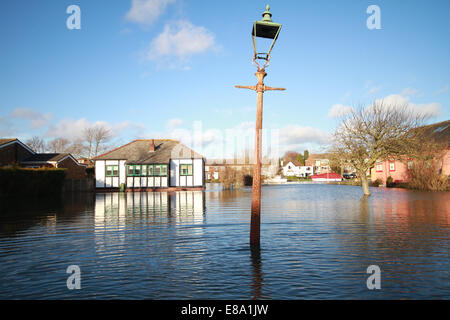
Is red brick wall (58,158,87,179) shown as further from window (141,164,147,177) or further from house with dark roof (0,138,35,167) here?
window (141,164,147,177)

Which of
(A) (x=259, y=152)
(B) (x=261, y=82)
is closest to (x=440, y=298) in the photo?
(A) (x=259, y=152)

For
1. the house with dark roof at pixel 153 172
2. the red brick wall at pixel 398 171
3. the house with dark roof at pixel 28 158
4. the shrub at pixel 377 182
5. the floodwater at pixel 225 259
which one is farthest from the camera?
the shrub at pixel 377 182

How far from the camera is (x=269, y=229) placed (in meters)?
10.6

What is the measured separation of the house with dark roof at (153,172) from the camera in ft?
119

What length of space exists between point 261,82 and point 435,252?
5.53m

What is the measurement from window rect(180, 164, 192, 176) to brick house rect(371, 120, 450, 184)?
20206 millimetres

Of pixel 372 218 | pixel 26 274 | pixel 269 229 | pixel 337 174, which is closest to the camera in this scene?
pixel 26 274

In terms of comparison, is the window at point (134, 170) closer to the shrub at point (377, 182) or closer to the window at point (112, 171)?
the window at point (112, 171)

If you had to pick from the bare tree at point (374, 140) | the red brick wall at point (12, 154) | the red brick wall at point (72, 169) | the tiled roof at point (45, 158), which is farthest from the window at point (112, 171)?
the bare tree at point (374, 140)

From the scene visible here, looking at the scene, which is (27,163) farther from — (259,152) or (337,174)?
(337,174)

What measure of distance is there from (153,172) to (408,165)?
27828 mm

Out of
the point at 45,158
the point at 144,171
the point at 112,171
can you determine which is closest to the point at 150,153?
the point at 144,171

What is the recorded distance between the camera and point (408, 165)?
34.4m

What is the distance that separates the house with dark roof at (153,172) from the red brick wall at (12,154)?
822 cm
